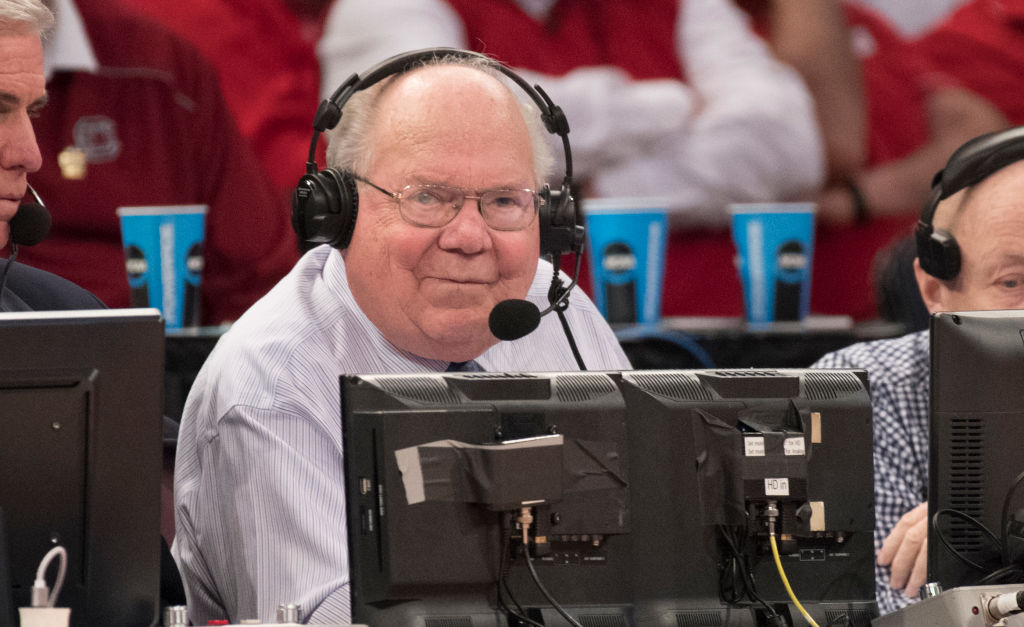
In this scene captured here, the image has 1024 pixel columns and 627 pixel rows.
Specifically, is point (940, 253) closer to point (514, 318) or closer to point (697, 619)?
point (514, 318)

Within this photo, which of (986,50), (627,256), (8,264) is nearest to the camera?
(8,264)

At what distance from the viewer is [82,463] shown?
1.05m

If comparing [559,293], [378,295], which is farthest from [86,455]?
[559,293]

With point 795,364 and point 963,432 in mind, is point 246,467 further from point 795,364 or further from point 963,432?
point 795,364

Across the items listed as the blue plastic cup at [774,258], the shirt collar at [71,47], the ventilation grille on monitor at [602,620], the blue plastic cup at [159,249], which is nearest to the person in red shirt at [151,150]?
the shirt collar at [71,47]

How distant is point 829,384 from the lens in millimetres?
1206

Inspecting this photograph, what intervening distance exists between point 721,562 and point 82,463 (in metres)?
0.57

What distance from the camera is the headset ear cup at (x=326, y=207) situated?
151 centimetres

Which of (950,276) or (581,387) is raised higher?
(950,276)

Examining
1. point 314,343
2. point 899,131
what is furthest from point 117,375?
point 899,131

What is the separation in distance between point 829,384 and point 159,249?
1515 mm

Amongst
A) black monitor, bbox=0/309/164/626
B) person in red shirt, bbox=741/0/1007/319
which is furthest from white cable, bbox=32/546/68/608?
person in red shirt, bbox=741/0/1007/319

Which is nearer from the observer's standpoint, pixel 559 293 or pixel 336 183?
pixel 336 183

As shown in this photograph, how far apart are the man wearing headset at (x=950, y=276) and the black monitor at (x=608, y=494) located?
539mm
